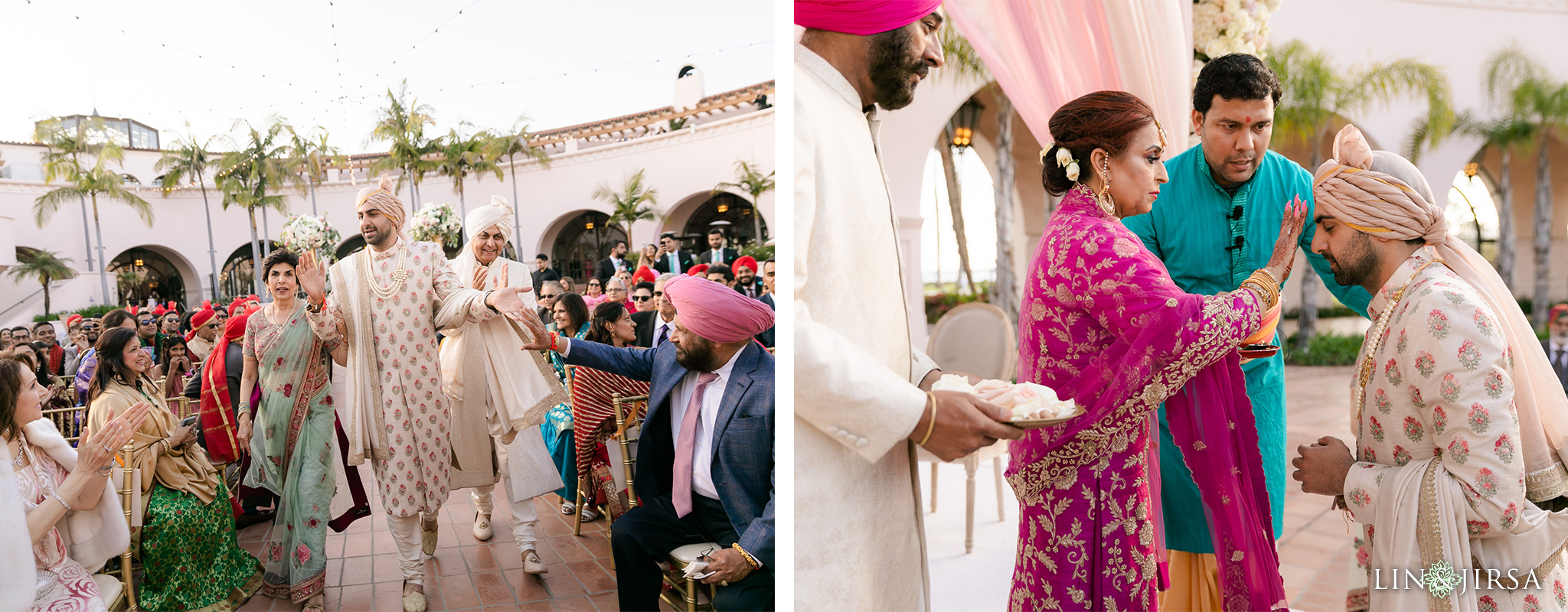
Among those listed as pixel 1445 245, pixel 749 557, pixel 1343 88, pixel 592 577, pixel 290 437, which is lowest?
pixel 592 577

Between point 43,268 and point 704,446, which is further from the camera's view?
point 704,446

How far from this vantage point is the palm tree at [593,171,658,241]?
11.4 feet

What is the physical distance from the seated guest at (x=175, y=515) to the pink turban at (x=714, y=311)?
1641 mm

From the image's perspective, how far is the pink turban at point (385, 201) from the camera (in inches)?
107

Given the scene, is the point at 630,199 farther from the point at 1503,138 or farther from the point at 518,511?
the point at 1503,138

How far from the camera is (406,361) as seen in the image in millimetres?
2873

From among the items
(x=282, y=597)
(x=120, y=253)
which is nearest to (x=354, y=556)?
(x=282, y=597)

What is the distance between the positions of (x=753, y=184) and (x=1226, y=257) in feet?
5.22

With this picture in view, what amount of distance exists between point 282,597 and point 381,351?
954 mm

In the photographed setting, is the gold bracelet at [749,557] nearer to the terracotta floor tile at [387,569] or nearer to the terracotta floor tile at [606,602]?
the terracotta floor tile at [606,602]

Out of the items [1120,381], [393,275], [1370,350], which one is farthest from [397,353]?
[1370,350]

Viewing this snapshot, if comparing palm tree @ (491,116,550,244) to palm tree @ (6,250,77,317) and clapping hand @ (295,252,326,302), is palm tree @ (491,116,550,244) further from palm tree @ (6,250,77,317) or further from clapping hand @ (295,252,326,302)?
palm tree @ (6,250,77,317)

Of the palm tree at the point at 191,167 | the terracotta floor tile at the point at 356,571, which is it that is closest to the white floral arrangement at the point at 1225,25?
the palm tree at the point at 191,167

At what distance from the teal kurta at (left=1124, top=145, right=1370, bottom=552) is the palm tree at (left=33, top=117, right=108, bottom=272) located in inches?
113
